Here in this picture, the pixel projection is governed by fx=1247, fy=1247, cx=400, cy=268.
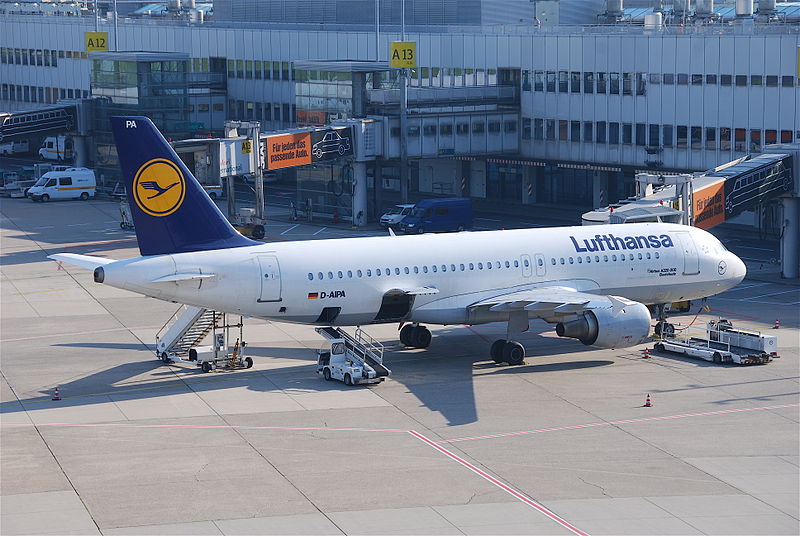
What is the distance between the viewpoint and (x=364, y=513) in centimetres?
3506

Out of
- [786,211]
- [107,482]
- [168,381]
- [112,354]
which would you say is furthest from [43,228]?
[107,482]

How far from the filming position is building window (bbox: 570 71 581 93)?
95562 millimetres

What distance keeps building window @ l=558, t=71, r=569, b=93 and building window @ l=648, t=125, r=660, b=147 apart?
8418 mm

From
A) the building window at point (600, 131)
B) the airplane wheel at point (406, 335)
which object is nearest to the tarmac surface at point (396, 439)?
the airplane wheel at point (406, 335)

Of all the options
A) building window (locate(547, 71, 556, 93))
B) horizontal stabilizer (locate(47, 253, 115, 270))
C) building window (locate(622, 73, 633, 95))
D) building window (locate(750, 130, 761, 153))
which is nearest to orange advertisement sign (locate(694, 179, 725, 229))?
building window (locate(750, 130, 761, 153))

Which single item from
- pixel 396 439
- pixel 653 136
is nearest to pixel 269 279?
pixel 396 439

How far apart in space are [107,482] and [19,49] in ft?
386

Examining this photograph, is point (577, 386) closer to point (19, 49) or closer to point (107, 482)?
point (107, 482)

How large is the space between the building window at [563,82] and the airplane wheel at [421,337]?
4513 cm

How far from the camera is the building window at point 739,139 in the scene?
85.3m

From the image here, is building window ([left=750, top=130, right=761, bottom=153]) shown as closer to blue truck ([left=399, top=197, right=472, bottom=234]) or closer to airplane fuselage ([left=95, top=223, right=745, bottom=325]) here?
blue truck ([left=399, top=197, right=472, bottom=234])

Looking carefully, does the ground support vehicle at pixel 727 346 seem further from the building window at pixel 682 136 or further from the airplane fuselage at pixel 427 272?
the building window at pixel 682 136

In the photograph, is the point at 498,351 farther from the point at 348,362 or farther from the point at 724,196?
the point at 724,196

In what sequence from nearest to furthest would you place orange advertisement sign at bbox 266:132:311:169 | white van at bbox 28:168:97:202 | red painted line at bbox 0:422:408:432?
1. red painted line at bbox 0:422:408:432
2. orange advertisement sign at bbox 266:132:311:169
3. white van at bbox 28:168:97:202
